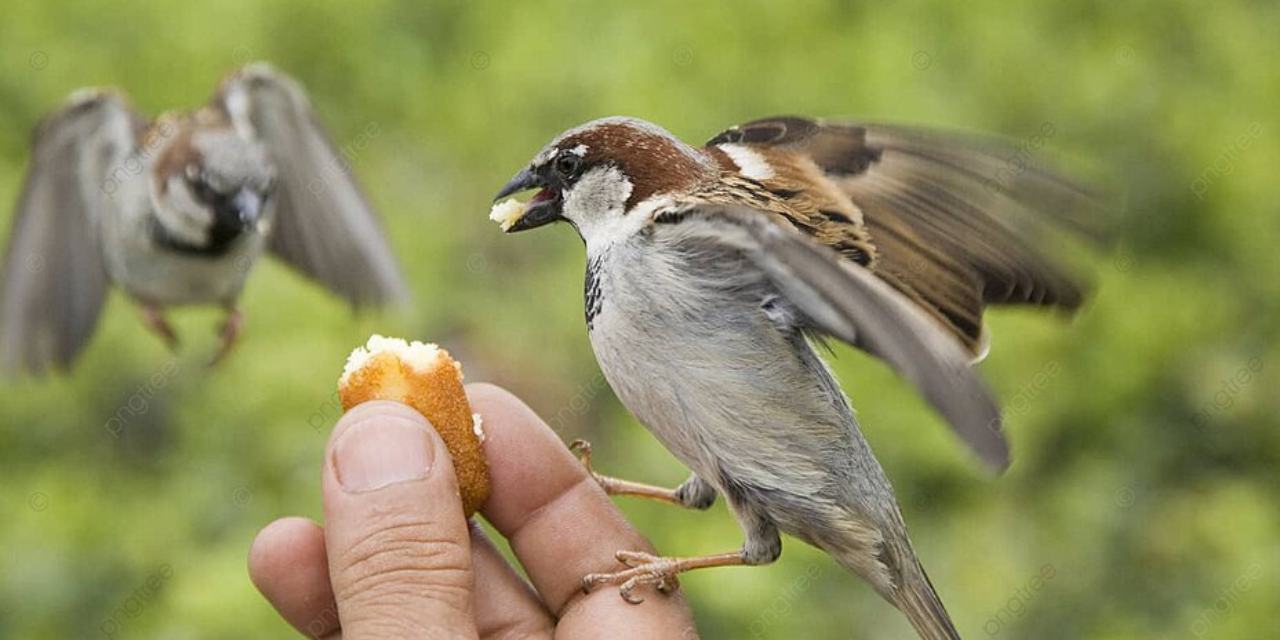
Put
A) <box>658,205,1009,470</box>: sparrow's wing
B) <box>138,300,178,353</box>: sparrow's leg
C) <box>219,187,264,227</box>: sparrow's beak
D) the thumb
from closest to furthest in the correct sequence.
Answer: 1. <box>658,205,1009,470</box>: sparrow's wing
2. the thumb
3. <box>219,187,264,227</box>: sparrow's beak
4. <box>138,300,178,353</box>: sparrow's leg

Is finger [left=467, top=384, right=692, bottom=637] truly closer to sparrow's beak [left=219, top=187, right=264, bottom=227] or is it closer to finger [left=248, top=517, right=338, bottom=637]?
finger [left=248, top=517, right=338, bottom=637]

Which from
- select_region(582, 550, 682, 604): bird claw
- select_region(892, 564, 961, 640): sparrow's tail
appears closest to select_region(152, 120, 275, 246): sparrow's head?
select_region(582, 550, 682, 604): bird claw

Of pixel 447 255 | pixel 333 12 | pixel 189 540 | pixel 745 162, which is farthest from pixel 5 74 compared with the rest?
pixel 745 162

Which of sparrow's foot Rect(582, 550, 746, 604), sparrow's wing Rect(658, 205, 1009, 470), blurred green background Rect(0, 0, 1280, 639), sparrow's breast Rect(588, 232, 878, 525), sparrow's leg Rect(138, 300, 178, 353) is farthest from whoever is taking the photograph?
blurred green background Rect(0, 0, 1280, 639)

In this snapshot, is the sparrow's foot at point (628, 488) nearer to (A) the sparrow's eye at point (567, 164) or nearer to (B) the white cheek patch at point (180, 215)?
(A) the sparrow's eye at point (567, 164)

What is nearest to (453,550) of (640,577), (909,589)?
(640,577)

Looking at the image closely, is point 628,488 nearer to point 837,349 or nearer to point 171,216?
point 171,216
